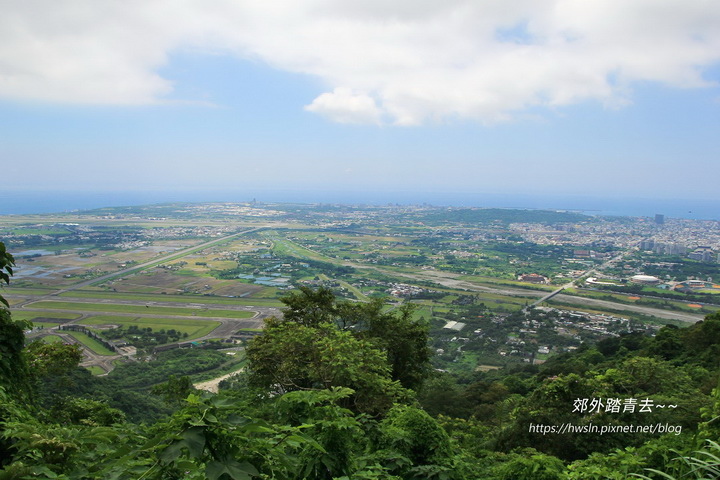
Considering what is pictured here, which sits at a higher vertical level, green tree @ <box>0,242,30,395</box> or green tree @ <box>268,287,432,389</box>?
green tree @ <box>0,242,30,395</box>

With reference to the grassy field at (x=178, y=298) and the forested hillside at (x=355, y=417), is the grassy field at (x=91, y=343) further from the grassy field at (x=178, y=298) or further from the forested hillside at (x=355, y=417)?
the grassy field at (x=178, y=298)

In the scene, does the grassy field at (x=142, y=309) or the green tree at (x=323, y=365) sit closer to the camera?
the green tree at (x=323, y=365)

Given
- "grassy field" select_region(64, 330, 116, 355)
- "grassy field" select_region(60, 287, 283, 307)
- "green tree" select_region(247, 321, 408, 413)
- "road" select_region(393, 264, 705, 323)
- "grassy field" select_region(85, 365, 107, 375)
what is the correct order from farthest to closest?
1. "grassy field" select_region(60, 287, 283, 307)
2. "road" select_region(393, 264, 705, 323)
3. "grassy field" select_region(64, 330, 116, 355)
4. "grassy field" select_region(85, 365, 107, 375)
5. "green tree" select_region(247, 321, 408, 413)

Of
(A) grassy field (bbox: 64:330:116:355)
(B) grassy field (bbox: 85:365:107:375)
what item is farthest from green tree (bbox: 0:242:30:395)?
(A) grassy field (bbox: 64:330:116:355)

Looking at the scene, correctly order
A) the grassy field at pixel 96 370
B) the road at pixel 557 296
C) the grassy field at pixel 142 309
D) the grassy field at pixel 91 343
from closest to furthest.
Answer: the grassy field at pixel 96 370 < the grassy field at pixel 91 343 < the grassy field at pixel 142 309 < the road at pixel 557 296


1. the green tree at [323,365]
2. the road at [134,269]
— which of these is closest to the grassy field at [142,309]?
the road at [134,269]

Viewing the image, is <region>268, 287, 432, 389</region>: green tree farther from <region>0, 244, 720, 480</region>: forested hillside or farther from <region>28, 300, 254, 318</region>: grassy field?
<region>28, 300, 254, 318</region>: grassy field
